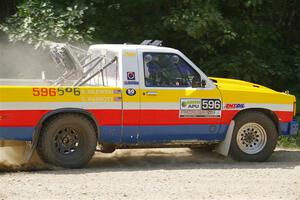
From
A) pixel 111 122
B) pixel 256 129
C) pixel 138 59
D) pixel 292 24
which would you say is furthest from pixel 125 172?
pixel 292 24

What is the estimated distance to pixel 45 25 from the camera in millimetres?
12734

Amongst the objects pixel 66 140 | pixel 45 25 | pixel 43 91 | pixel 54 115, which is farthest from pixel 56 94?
pixel 45 25

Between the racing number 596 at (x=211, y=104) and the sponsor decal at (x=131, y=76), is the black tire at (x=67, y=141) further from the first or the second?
the racing number 596 at (x=211, y=104)

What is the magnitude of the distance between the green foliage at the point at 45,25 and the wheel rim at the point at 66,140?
11.4ft

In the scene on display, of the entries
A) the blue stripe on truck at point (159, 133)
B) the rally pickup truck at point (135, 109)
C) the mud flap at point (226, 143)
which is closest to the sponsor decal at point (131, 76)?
the rally pickup truck at point (135, 109)

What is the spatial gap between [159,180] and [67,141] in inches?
67.3

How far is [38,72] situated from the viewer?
13.6m

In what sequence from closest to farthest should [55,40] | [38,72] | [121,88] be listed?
[121,88] → [55,40] → [38,72]

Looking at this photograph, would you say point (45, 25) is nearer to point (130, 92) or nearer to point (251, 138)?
point (130, 92)

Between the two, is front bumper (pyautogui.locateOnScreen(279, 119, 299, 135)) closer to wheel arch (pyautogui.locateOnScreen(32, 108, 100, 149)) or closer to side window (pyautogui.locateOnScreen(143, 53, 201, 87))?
side window (pyautogui.locateOnScreen(143, 53, 201, 87))

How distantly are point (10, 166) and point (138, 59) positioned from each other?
2541mm

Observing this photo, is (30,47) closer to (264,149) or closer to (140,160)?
(140,160)

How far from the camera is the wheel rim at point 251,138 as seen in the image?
10430mm

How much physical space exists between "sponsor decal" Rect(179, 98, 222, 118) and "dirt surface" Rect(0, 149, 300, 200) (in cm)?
81
